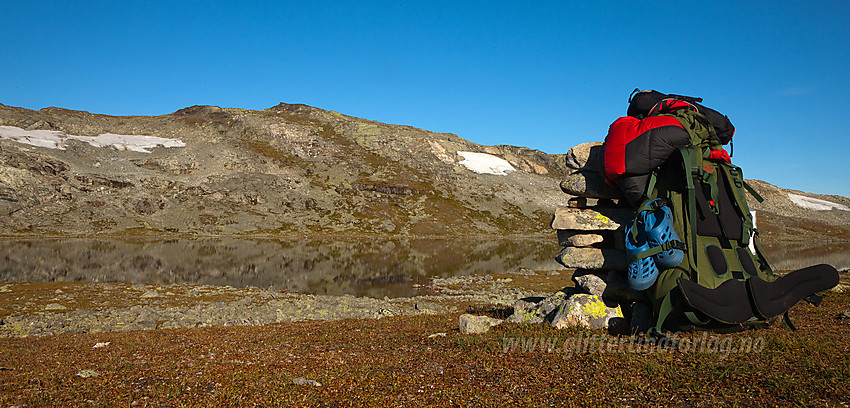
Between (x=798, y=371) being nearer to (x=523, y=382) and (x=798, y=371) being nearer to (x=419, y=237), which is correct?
(x=523, y=382)

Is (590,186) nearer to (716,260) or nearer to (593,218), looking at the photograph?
(593,218)

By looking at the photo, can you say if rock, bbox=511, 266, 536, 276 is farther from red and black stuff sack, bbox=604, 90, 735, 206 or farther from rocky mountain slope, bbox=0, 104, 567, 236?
rocky mountain slope, bbox=0, 104, 567, 236

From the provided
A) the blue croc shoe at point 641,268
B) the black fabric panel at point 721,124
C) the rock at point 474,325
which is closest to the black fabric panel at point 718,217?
the blue croc shoe at point 641,268

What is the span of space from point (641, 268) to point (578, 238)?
3.85m

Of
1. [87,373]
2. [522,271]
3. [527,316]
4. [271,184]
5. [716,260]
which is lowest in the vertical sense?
[522,271]

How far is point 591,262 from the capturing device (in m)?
14.6

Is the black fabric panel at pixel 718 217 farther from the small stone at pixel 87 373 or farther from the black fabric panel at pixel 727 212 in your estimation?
the small stone at pixel 87 373

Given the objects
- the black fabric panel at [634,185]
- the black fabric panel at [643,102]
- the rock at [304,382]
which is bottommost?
the rock at [304,382]

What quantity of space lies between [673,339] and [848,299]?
34.8 feet

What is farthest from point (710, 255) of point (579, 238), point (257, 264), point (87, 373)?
point (257, 264)

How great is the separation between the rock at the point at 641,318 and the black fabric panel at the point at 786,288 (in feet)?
7.80

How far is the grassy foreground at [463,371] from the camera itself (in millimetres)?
7371

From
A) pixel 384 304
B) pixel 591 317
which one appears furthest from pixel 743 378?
pixel 384 304

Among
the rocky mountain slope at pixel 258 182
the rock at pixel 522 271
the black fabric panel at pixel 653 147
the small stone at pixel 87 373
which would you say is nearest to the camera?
the small stone at pixel 87 373
